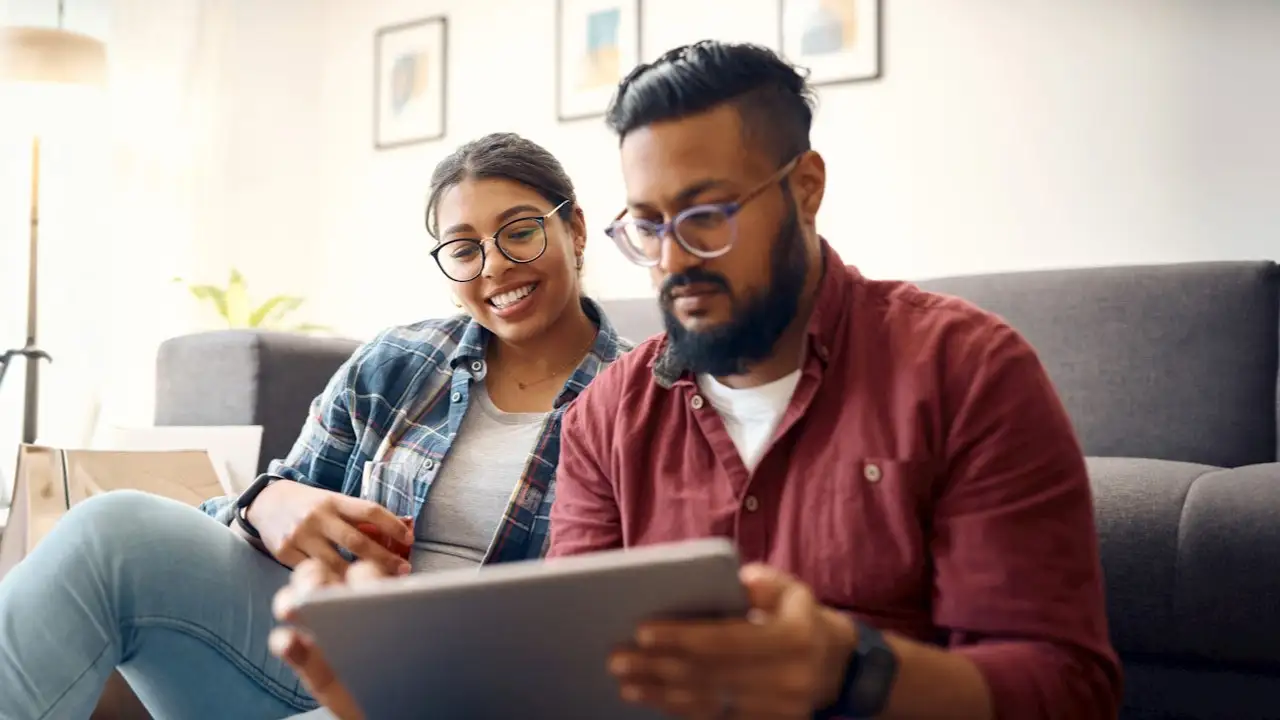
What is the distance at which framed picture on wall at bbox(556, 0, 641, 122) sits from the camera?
2996 mm

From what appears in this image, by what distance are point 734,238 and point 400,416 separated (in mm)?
637

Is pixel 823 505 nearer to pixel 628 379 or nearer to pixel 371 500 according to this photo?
pixel 628 379

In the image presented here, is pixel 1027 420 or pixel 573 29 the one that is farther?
pixel 573 29

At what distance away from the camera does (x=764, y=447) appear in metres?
0.88

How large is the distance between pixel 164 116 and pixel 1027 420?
3.22m

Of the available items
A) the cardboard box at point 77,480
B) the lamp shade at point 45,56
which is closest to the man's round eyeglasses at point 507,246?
the cardboard box at point 77,480

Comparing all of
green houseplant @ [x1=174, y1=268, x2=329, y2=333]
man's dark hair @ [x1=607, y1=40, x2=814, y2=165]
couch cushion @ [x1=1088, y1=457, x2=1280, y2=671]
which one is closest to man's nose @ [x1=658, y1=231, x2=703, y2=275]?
man's dark hair @ [x1=607, y1=40, x2=814, y2=165]

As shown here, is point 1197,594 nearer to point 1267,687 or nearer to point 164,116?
point 1267,687

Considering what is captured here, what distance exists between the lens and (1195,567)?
1407 millimetres

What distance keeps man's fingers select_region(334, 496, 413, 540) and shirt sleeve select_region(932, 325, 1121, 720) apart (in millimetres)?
593

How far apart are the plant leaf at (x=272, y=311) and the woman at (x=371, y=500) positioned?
1.91 m

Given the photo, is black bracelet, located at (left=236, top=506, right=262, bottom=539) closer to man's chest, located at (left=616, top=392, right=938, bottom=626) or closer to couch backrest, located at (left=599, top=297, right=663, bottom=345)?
man's chest, located at (left=616, top=392, right=938, bottom=626)

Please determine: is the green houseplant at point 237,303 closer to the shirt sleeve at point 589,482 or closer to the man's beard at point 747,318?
the shirt sleeve at point 589,482

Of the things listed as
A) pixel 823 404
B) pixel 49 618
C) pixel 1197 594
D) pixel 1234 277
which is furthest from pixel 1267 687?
pixel 49 618
